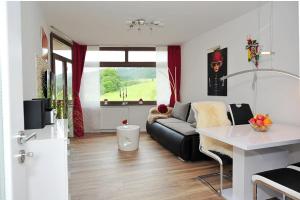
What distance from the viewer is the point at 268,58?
3.16 m

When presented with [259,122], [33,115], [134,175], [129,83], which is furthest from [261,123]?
[129,83]

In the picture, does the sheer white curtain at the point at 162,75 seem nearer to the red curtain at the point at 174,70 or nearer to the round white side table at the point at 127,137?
the red curtain at the point at 174,70

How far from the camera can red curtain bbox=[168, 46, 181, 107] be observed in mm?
6000

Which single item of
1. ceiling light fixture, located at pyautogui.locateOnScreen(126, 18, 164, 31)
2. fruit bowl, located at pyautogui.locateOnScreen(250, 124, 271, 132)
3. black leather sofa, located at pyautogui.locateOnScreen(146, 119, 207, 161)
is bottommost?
black leather sofa, located at pyautogui.locateOnScreen(146, 119, 207, 161)

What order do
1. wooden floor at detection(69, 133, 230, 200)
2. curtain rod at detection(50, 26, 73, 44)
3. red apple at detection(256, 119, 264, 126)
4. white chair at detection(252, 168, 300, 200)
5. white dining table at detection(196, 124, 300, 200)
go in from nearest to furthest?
1. white chair at detection(252, 168, 300, 200)
2. white dining table at detection(196, 124, 300, 200)
3. red apple at detection(256, 119, 264, 126)
4. wooden floor at detection(69, 133, 230, 200)
5. curtain rod at detection(50, 26, 73, 44)

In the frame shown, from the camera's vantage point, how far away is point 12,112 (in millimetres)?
1138

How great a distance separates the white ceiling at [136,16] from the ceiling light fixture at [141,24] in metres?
0.10

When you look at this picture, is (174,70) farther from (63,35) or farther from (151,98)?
(63,35)

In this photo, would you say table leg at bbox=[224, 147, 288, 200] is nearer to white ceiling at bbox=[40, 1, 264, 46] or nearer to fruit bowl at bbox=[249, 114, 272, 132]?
fruit bowl at bbox=[249, 114, 272, 132]

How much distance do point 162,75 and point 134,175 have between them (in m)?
3.53

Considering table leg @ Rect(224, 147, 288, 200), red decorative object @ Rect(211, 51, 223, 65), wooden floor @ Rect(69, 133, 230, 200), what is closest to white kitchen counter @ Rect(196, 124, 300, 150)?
table leg @ Rect(224, 147, 288, 200)

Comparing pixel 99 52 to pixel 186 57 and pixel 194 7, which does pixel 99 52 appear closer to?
pixel 186 57

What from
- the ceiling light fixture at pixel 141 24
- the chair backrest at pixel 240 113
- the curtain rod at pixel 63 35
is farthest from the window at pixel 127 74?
the chair backrest at pixel 240 113

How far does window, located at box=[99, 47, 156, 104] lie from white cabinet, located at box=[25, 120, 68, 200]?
4.33 m
